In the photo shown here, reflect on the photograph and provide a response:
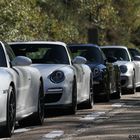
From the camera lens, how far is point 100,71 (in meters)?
18.4

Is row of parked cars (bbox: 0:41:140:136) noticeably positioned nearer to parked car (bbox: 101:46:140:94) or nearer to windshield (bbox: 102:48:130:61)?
parked car (bbox: 101:46:140:94)

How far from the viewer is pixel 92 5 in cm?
4491

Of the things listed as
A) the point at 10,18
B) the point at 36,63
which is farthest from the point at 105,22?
the point at 36,63

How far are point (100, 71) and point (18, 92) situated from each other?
23.4ft

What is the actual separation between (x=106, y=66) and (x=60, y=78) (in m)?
4.93

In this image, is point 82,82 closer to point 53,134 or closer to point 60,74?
point 60,74

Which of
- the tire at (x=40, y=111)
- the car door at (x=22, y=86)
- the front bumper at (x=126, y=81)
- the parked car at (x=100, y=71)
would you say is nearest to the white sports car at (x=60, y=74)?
the tire at (x=40, y=111)

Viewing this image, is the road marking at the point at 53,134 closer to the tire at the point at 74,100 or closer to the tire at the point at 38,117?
the tire at the point at 38,117

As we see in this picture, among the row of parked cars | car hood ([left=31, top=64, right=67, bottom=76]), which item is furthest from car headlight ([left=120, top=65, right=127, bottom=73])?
car hood ([left=31, top=64, right=67, bottom=76])

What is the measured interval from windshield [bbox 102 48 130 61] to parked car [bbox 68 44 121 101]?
122 inches

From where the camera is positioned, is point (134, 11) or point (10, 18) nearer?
point (10, 18)

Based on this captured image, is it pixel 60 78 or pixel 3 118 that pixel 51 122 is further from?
pixel 3 118

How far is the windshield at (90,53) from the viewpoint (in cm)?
1913

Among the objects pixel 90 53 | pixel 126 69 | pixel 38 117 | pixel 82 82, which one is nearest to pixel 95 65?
pixel 90 53
